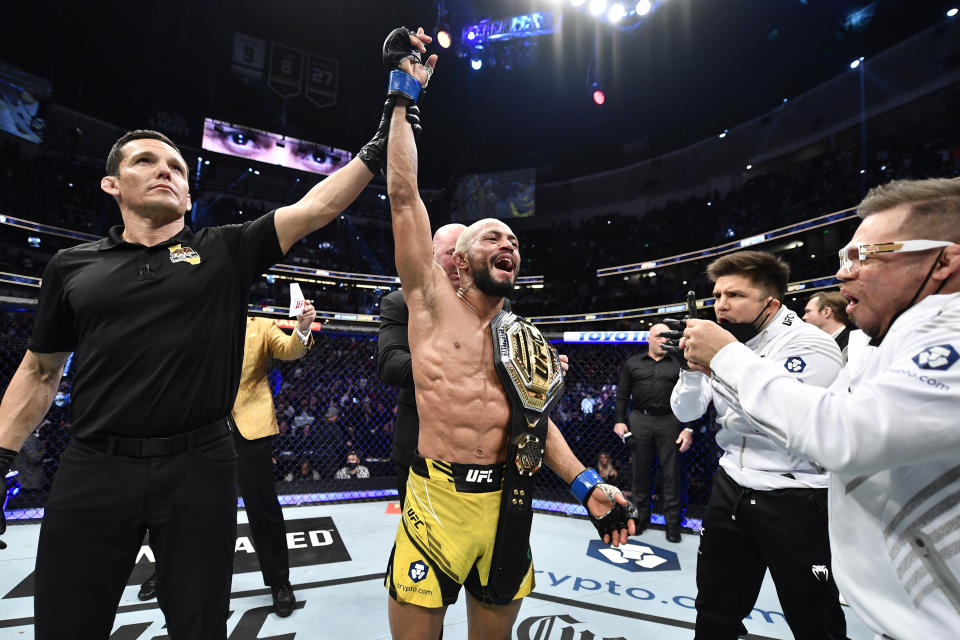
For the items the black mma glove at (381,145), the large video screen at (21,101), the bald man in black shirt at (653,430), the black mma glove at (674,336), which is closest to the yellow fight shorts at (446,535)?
the black mma glove at (674,336)

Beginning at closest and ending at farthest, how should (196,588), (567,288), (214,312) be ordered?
(196,588) → (214,312) → (567,288)

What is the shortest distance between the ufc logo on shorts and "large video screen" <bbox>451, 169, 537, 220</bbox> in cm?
1932

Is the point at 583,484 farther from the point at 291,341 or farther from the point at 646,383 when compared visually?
the point at 646,383

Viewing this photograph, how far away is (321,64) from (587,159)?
38.2 ft

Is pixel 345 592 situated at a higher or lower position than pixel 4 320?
lower

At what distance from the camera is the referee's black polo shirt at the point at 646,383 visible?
14.5 ft

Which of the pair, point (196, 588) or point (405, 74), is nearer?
point (196, 588)

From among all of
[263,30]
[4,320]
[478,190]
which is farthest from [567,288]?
[4,320]

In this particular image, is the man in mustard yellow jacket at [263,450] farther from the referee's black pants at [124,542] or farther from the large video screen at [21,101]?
the large video screen at [21,101]

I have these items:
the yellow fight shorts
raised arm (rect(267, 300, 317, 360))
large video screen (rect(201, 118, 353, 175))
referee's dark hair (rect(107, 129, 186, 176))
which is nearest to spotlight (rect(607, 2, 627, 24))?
raised arm (rect(267, 300, 317, 360))

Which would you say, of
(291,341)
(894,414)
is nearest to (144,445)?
(291,341)

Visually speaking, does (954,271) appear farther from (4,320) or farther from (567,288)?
(567,288)

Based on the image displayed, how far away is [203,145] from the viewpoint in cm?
1761

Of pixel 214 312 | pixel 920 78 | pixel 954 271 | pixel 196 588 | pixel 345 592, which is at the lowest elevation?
pixel 345 592
